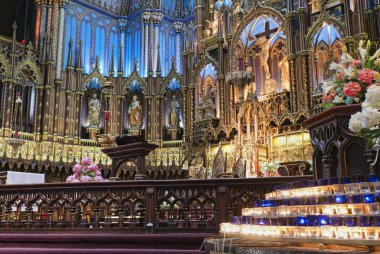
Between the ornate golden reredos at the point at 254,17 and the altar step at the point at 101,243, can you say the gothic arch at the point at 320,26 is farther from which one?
the altar step at the point at 101,243

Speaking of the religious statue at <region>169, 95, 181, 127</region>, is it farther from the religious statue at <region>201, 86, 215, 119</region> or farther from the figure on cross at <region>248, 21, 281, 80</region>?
the figure on cross at <region>248, 21, 281, 80</region>

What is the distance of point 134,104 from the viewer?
22000 mm

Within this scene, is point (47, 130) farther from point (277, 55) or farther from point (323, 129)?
point (323, 129)

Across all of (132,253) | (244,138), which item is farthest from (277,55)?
(132,253)

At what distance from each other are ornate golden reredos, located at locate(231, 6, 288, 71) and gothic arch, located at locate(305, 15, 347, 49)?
1278 millimetres

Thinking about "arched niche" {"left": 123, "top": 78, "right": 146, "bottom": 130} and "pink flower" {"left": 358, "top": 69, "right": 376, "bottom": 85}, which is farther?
"arched niche" {"left": 123, "top": 78, "right": 146, "bottom": 130}

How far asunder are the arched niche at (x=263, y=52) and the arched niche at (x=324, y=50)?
4.18ft

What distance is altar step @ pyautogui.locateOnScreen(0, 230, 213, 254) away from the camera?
6195 millimetres

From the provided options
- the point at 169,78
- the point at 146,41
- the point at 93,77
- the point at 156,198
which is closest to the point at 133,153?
the point at 156,198

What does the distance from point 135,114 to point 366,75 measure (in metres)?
17.6

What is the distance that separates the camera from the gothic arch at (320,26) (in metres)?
15.1

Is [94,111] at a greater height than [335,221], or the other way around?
[94,111]

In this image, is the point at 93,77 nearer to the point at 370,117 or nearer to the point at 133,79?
the point at 133,79

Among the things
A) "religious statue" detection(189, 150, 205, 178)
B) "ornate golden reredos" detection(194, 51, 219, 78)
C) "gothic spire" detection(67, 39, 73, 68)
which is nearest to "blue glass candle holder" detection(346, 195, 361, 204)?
"religious statue" detection(189, 150, 205, 178)
